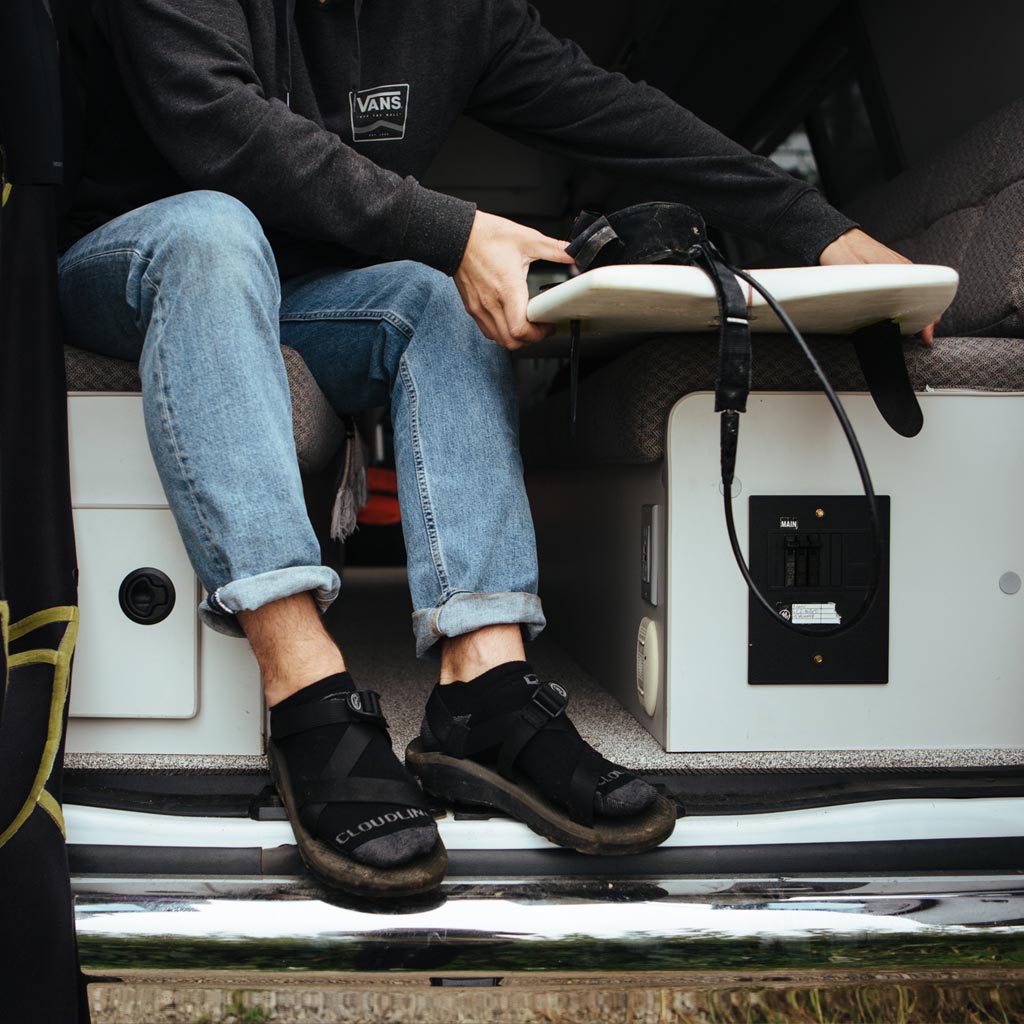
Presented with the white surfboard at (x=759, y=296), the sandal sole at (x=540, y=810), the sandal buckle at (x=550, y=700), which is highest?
the white surfboard at (x=759, y=296)

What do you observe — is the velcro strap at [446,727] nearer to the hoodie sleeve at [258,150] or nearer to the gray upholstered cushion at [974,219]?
the hoodie sleeve at [258,150]

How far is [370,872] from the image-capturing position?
2.53 feet

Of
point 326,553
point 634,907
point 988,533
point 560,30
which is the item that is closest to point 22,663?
point 634,907

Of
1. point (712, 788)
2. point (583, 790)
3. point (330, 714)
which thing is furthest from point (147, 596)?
point (712, 788)

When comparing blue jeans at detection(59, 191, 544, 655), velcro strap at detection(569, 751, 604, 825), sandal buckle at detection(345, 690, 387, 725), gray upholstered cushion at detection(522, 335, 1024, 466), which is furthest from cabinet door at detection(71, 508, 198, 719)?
gray upholstered cushion at detection(522, 335, 1024, 466)

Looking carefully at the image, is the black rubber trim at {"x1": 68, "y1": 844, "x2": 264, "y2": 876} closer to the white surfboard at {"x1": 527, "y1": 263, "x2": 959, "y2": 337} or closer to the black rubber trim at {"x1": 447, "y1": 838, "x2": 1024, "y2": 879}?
the black rubber trim at {"x1": 447, "y1": 838, "x2": 1024, "y2": 879}

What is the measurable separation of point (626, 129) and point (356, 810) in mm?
986

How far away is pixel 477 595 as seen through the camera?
0.97 m

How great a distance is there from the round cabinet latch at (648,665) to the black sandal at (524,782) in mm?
190

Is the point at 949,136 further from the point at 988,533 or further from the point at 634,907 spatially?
the point at 634,907

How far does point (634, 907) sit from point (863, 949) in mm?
204

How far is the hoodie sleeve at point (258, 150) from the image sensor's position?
929mm

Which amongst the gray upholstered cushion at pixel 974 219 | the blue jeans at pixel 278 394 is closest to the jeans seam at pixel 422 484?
the blue jeans at pixel 278 394

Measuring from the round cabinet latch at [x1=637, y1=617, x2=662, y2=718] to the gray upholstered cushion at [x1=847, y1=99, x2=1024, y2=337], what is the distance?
59cm
